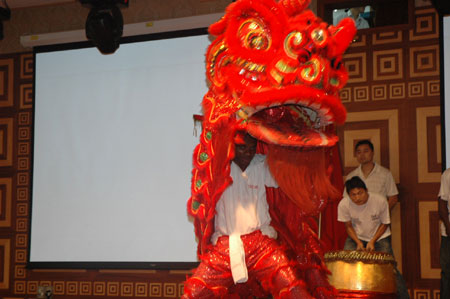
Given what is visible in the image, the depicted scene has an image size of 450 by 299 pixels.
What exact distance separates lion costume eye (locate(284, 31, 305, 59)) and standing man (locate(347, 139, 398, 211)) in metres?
2.90

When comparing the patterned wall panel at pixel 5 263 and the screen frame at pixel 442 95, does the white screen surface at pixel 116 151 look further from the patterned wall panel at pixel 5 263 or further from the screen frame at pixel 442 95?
the screen frame at pixel 442 95

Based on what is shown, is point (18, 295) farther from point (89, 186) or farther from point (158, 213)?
point (158, 213)

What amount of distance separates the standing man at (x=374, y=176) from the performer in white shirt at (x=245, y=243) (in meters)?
2.65

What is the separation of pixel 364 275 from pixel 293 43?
1.34 metres

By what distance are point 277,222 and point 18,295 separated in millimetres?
4652

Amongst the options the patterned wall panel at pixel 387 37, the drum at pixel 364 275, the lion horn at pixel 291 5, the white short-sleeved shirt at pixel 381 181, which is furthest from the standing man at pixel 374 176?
the lion horn at pixel 291 5

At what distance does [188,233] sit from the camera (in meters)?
5.75

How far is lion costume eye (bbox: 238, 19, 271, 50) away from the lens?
2.43 m

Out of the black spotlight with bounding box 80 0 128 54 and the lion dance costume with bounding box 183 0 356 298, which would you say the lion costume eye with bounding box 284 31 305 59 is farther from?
the black spotlight with bounding box 80 0 128 54

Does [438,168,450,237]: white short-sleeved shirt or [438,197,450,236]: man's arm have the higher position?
[438,168,450,237]: white short-sleeved shirt

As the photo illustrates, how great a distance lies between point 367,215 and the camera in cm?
475

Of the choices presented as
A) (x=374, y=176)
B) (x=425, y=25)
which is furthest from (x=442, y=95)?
(x=374, y=176)

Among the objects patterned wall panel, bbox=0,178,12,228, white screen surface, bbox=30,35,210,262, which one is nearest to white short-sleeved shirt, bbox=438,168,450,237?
white screen surface, bbox=30,35,210,262

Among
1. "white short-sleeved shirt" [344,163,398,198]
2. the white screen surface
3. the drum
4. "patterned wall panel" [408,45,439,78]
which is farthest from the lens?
the white screen surface
